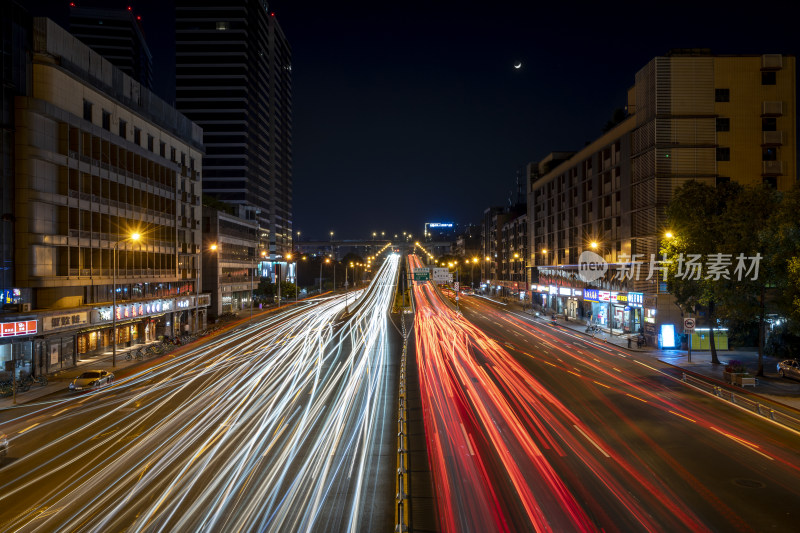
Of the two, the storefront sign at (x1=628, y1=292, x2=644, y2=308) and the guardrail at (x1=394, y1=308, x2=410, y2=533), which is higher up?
the storefront sign at (x1=628, y1=292, x2=644, y2=308)

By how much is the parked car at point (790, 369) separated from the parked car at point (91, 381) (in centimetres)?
3796

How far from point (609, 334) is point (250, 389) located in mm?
36452

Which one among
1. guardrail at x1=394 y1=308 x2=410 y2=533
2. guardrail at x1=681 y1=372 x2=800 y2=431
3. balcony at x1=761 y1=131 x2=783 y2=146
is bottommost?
guardrail at x1=681 y1=372 x2=800 y2=431

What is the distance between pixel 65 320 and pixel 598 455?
3192 centimetres

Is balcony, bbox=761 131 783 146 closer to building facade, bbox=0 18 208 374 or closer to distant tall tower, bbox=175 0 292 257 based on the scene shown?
building facade, bbox=0 18 208 374

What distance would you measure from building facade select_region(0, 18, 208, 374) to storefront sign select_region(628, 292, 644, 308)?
137 ft

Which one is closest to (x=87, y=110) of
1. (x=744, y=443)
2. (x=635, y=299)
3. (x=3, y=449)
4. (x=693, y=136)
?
(x=3, y=449)

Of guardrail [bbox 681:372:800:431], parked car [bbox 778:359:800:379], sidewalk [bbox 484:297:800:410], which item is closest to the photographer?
guardrail [bbox 681:372:800:431]

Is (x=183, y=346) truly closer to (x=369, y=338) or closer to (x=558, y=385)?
(x=369, y=338)

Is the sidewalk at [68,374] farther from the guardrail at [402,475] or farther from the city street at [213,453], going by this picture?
the guardrail at [402,475]

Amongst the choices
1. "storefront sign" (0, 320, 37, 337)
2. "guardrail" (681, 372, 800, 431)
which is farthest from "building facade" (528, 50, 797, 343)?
"storefront sign" (0, 320, 37, 337)

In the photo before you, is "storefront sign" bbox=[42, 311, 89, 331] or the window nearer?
"storefront sign" bbox=[42, 311, 89, 331]

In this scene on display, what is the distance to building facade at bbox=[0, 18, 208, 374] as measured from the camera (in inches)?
1151

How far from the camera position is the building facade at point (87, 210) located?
29.2 metres
